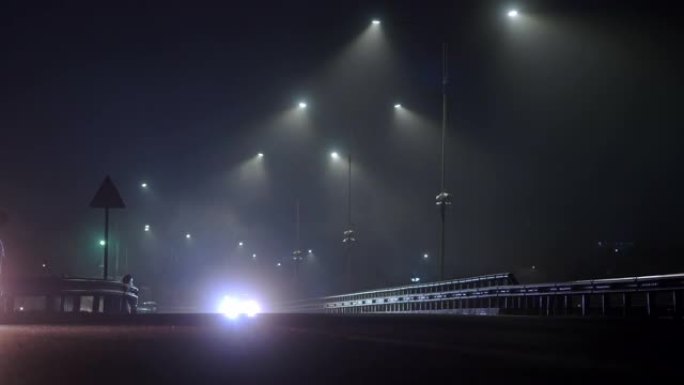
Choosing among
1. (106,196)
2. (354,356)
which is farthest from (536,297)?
(354,356)

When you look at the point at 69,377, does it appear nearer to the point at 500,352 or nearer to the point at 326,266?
the point at 500,352

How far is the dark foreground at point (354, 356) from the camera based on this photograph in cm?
798

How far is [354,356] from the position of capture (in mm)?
9594

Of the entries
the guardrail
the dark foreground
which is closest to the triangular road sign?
the guardrail

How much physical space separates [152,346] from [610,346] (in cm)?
527

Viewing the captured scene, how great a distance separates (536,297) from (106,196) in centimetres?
1464

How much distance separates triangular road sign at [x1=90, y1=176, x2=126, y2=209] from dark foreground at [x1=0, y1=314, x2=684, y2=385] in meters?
15.1

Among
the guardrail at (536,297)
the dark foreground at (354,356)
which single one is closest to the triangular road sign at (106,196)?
the guardrail at (536,297)

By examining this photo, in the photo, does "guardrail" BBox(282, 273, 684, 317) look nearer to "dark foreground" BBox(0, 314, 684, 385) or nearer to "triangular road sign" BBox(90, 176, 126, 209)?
"dark foreground" BBox(0, 314, 684, 385)

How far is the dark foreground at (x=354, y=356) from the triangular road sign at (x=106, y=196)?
49.6 ft

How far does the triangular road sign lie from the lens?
1088 inches

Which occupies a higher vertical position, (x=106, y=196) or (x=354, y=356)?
(x=106, y=196)

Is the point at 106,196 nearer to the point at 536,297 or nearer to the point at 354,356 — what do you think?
the point at 536,297

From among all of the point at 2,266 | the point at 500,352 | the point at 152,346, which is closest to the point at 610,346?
the point at 500,352
